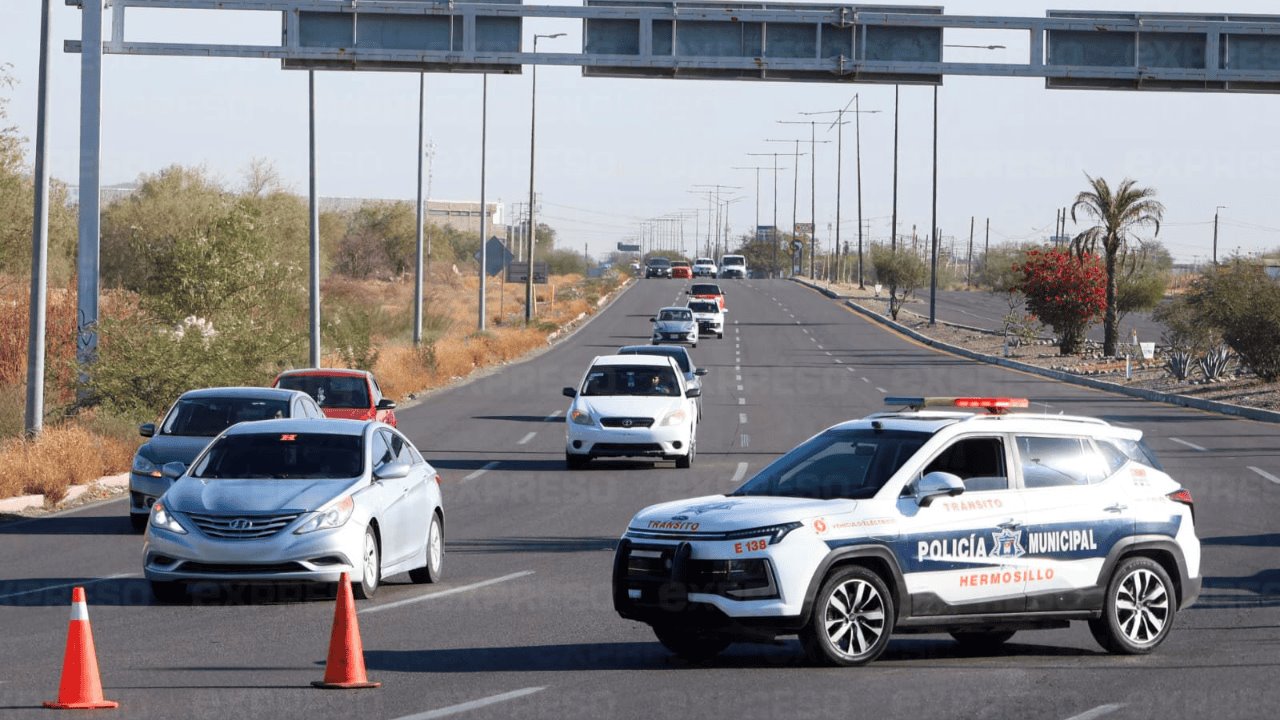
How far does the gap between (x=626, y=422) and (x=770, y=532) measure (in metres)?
15.1

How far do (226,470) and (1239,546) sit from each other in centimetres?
1017

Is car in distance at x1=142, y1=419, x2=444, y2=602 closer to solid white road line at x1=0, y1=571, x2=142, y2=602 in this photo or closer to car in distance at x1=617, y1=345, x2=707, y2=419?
solid white road line at x1=0, y1=571, x2=142, y2=602

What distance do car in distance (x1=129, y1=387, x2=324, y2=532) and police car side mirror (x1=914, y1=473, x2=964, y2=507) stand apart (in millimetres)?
9568

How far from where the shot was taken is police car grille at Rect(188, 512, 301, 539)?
12.7 meters

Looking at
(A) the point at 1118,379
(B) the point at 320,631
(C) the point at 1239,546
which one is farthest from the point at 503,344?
(B) the point at 320,631

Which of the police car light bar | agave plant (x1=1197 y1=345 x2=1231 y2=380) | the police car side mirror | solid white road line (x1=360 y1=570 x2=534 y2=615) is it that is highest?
the police car light bar

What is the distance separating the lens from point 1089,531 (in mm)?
11016

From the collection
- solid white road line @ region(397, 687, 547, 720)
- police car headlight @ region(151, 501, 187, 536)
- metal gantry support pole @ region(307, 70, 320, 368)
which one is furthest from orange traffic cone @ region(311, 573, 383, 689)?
metal gantry support pole @ region(307, 70, 320, 368)

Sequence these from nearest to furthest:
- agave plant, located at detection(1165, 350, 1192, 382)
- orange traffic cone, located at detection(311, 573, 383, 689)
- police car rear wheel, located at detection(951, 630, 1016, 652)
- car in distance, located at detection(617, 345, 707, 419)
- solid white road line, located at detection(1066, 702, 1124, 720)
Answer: solid white road line, located at detection(1066, 702, 1124, 720) < orange traffic cone, located at detection(311, 573, 383, 689) < police car rear wheel, located at detection(951, 630, 1016, 652) < car in distance, located at detection(617, 345, 707, 419) < agave plant, located at detection(1165, 350, 1192, 382)

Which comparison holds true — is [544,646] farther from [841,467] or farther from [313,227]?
[313,227]

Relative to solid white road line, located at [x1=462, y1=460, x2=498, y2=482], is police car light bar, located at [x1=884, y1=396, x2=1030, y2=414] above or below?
above

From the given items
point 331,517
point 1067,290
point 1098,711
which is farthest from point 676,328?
point 1098,711

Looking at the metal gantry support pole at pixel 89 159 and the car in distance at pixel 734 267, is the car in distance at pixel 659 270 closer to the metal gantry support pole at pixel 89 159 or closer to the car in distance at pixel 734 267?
the car in distance at pixel 734 267

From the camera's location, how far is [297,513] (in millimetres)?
12891
